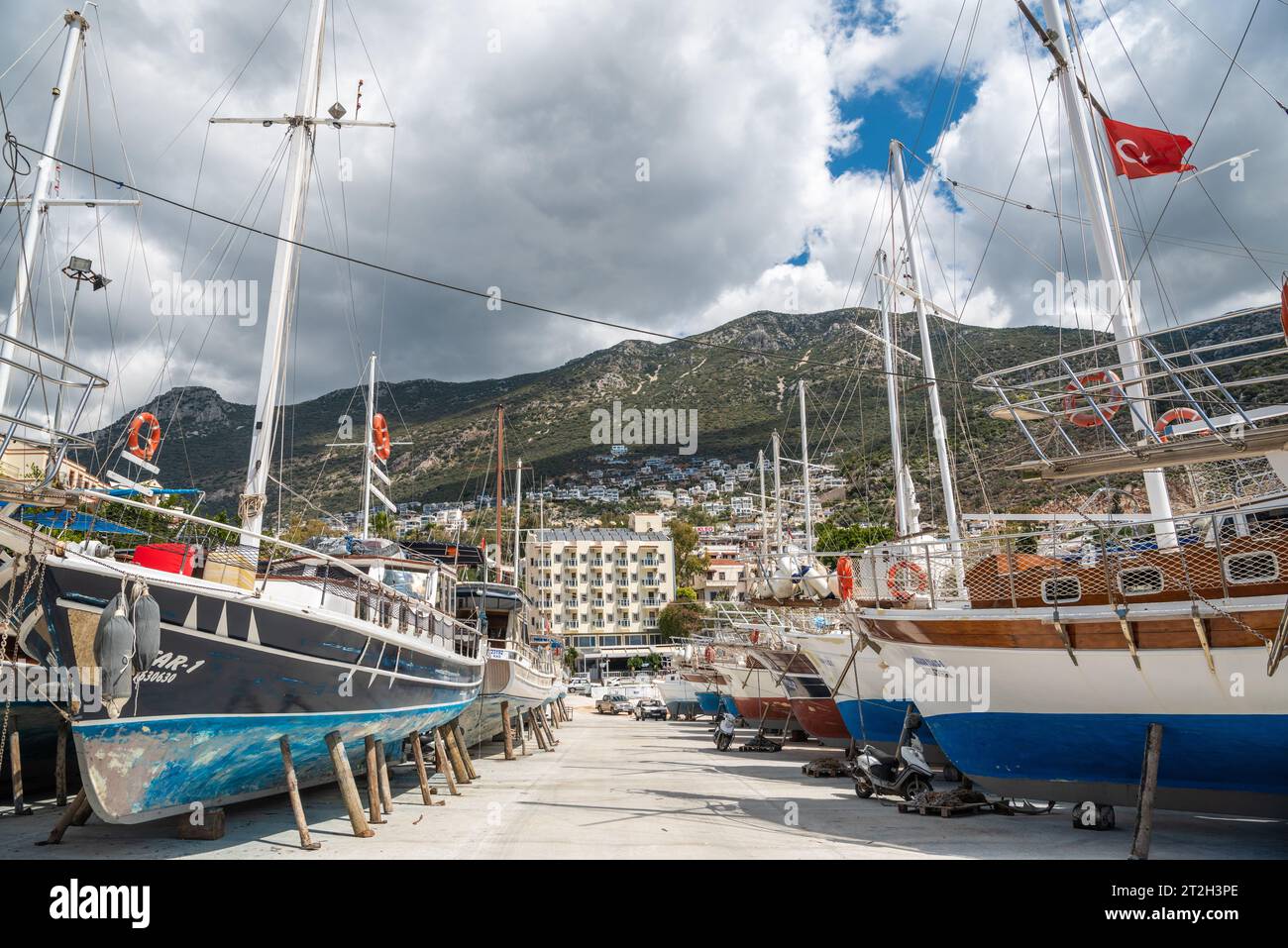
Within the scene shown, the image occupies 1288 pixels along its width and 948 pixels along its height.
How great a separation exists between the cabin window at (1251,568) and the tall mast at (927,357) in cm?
790

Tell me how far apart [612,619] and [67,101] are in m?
79.5

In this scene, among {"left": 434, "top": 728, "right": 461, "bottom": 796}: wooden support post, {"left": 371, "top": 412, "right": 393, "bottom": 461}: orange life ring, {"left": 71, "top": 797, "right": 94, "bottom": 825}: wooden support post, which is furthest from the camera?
{"left": 371, "top": 412, "right": 393, "bottom": 461}: orange life ring

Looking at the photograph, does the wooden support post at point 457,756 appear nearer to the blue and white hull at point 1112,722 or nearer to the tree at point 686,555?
the blue and white hull at point 1112,722

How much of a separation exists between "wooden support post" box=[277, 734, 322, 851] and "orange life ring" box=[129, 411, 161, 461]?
677 centimetres

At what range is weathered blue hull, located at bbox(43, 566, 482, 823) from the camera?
7066mm

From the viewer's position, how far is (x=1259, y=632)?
7.60 meters

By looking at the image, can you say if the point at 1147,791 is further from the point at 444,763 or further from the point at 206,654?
the point at 444,763

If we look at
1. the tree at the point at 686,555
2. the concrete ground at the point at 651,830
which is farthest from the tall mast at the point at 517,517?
the tree at the point at 686,555

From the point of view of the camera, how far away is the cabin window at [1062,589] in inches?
347

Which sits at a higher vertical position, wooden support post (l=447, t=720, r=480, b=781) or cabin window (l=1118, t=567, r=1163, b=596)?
cabin window (l=1118, t=567, r=1163, b=596)

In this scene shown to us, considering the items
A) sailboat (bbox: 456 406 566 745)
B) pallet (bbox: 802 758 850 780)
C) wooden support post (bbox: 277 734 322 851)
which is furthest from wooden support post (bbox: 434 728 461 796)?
pallet (bbox: 802 758 850 780)

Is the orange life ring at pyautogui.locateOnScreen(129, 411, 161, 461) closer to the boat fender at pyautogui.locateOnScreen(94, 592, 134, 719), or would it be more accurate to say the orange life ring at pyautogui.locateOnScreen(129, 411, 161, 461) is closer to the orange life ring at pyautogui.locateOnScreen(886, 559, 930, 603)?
the boat fender at pyautogui.locateOnScreen(94, 592, 134, 719)

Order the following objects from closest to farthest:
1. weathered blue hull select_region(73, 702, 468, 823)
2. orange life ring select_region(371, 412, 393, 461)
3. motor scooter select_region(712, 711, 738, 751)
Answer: weathered blue hull select_region(73, 702, 468, 823) → orange life ring select_region(371, 412, 393, 461) → motor scooter select_region(712, 711, 738, 751)

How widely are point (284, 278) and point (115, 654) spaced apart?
710 cm
